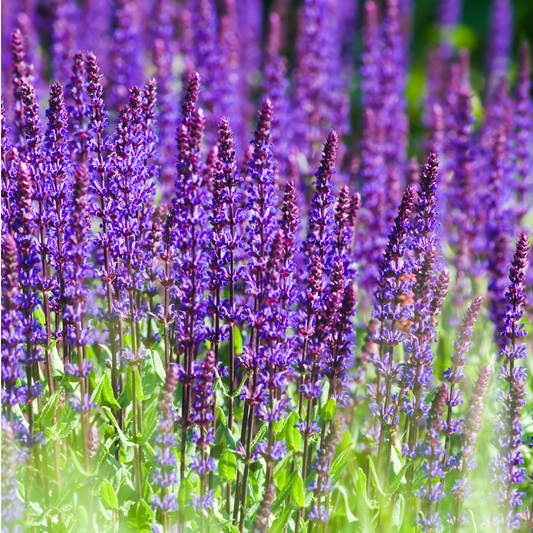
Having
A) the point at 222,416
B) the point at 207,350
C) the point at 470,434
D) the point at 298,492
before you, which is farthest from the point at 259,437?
the point at 470,434

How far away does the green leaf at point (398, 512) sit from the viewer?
514 centimetres

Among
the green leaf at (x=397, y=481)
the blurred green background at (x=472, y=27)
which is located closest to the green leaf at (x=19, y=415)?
the green leaf at (x=397, y=481)

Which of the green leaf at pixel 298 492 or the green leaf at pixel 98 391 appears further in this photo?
the green leaf at pixel 98 391

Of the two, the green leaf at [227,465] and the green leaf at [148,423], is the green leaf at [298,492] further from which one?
the green leaf at [148,423]

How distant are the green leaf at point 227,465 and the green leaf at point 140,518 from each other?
1.78 ft

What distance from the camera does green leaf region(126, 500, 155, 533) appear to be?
465 cm

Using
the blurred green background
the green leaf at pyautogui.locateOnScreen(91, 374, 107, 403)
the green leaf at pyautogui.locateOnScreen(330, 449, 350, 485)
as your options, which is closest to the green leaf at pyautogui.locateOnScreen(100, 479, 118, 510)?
the green leaf at pyautogui.locateOnScreen(91, 374, 107, 403)

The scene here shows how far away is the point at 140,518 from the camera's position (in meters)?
4.73

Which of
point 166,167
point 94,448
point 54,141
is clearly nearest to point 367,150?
point 166,167

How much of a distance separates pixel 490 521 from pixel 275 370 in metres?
1.88

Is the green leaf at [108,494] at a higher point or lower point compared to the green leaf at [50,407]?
lower

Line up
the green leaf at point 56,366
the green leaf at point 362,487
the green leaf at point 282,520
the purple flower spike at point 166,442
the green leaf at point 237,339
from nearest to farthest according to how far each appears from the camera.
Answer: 1. the purple flower spike at point 166,442
2. the green leaf at point 282,520
3. the green leaf at point 362,487
4. the green leaf at point 56,366
5. the green leaf at point 237,339

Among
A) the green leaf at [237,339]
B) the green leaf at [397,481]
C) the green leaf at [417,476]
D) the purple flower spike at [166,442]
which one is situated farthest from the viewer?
the green leaf at [237,339]

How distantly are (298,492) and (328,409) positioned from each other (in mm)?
626
